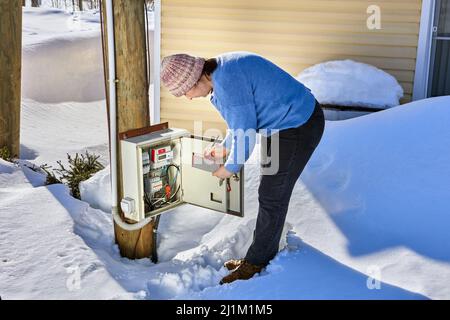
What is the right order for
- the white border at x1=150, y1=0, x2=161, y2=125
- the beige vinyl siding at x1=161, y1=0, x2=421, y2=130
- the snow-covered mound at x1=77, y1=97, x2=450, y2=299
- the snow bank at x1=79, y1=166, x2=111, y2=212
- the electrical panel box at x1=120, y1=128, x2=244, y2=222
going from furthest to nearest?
the white border at x1=150, y1=0, x2=161, y2=125 < the beige vinyl siding at x1=161, y1=0, x2=421, y2=130 < the snow bank at x1=79, y1=166, x2=111, y2=212 < the electrical panel box at x1=120, y1=128, x2=244, y2=222 < the snow-covered mound at x1=77, y1=97, x2=450, y2=299

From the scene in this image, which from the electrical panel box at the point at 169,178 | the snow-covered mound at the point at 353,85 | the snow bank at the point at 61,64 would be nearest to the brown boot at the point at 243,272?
the electrical panel box at the point at 169,178

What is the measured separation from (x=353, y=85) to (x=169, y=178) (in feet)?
10.8

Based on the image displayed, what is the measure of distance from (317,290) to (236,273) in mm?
579

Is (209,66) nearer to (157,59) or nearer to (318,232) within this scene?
(318,232)

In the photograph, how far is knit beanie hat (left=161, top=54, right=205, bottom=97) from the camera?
10.2 feet

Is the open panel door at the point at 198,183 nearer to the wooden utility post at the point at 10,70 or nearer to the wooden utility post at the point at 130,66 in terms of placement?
the wooden utility post at the point at 130,66

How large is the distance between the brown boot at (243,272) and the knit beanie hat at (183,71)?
3.82ft

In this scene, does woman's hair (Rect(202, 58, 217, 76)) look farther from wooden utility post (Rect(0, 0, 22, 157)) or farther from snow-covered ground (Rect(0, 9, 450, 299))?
wooden utility post (Rect(0, 0, 22, 157))

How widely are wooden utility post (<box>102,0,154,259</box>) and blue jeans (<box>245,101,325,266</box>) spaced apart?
1.07 m

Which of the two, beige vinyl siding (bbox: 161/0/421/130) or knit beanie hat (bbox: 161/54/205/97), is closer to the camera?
knit beanie hat (bbox: 161/54/205/97)

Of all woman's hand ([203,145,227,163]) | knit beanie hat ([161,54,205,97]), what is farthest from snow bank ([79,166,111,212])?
knit beanie hat ([161,54,205,97])

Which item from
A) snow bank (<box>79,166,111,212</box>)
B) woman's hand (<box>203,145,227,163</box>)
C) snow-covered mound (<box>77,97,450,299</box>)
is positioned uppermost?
woman's hand (<box>203,145,227,163</box>)
